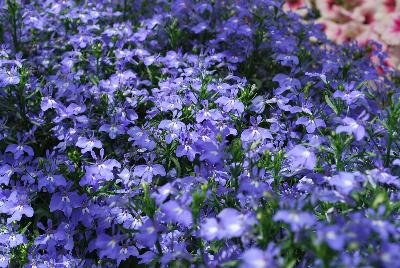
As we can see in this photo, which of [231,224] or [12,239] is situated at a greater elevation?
[231,224]

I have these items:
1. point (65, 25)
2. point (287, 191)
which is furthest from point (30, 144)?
point (287, 191)

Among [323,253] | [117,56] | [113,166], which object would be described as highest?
[323,253]

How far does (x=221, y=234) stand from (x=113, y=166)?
2.84 feet

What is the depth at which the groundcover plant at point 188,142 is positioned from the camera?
172 centimetres

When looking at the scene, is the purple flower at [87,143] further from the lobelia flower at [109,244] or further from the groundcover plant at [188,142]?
the lobelia flower at [109,244]

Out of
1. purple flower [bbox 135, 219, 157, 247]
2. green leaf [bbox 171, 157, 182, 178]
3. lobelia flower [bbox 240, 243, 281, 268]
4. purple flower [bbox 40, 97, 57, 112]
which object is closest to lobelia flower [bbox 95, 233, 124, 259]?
purple flower [bbox 135, 219, 157, 247]

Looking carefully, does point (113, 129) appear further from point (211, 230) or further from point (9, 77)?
point (211, 230)

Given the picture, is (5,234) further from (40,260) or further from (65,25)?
(65,25)

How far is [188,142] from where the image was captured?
222 cm

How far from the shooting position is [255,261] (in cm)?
141

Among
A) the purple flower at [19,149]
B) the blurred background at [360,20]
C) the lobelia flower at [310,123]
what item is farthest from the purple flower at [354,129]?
the blurred background at [360,20]

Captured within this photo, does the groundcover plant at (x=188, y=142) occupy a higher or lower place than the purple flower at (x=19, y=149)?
higher

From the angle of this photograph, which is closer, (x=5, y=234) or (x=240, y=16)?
(x=5, y=234)

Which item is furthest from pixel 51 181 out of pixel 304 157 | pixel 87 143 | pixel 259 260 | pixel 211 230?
pixel 259 260
